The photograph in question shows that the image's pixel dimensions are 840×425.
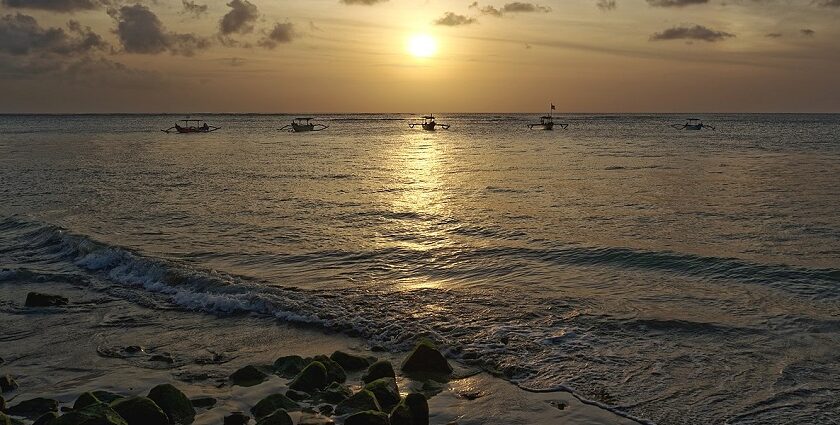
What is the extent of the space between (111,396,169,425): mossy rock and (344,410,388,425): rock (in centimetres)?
246

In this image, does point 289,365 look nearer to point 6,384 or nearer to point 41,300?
point 6,384

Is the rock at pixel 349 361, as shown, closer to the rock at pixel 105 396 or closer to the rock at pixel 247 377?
the rock at pixel 247 377

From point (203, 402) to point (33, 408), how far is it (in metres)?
2.27

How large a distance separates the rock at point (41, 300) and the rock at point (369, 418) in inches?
397

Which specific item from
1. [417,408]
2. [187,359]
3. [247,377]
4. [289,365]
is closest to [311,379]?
[289,365]

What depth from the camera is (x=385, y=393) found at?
953cm

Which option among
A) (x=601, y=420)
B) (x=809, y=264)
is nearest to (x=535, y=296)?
(x=601, y=420)

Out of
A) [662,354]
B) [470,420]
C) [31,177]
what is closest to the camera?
[470,420]

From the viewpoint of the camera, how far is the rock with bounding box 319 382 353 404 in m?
9.68

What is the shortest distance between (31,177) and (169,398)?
42400mm

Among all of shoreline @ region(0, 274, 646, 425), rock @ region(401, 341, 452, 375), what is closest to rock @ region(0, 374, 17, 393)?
shoreline @ region(0, 274, 646, 425)

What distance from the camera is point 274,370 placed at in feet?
36.6

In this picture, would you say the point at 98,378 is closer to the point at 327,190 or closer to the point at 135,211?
the point at 135,211

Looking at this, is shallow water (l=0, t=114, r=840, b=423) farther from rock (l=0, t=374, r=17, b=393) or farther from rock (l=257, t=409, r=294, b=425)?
rock (l=0, t=374, r=17, b=393)
